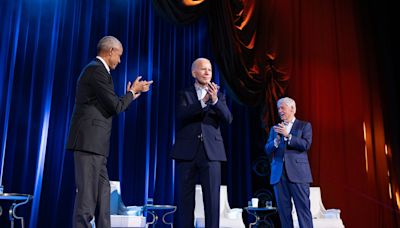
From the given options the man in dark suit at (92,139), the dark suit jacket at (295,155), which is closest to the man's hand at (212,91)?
the man in dark suit at (92,139)

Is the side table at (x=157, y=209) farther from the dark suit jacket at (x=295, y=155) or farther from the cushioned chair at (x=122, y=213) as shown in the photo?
the dark suit jacket at (x=295, y=155)

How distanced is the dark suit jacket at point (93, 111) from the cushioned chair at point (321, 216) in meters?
2.77

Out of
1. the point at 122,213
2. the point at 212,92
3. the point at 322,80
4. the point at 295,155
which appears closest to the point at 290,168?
the point at 295,155

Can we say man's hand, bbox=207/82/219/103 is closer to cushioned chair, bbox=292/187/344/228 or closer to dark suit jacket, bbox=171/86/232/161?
dark suit jacket, bbox=171/86/232/161

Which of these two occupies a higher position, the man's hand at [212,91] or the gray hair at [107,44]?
the gray hair at [107,44]

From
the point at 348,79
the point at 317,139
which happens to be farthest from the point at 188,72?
the point at 348,79

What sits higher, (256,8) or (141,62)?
(256,8)

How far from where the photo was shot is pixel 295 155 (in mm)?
3668

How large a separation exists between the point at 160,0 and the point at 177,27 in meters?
0.61

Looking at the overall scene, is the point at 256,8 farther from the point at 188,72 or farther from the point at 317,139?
the point at 317,139

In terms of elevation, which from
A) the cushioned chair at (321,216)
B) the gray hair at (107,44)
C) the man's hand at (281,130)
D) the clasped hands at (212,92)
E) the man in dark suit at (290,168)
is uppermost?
the gray hair at (107,44)

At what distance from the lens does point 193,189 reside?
8.20 feet

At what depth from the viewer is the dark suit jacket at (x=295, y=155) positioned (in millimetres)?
3578

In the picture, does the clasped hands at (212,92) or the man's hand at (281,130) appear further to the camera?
the man's hand at (281,130)
